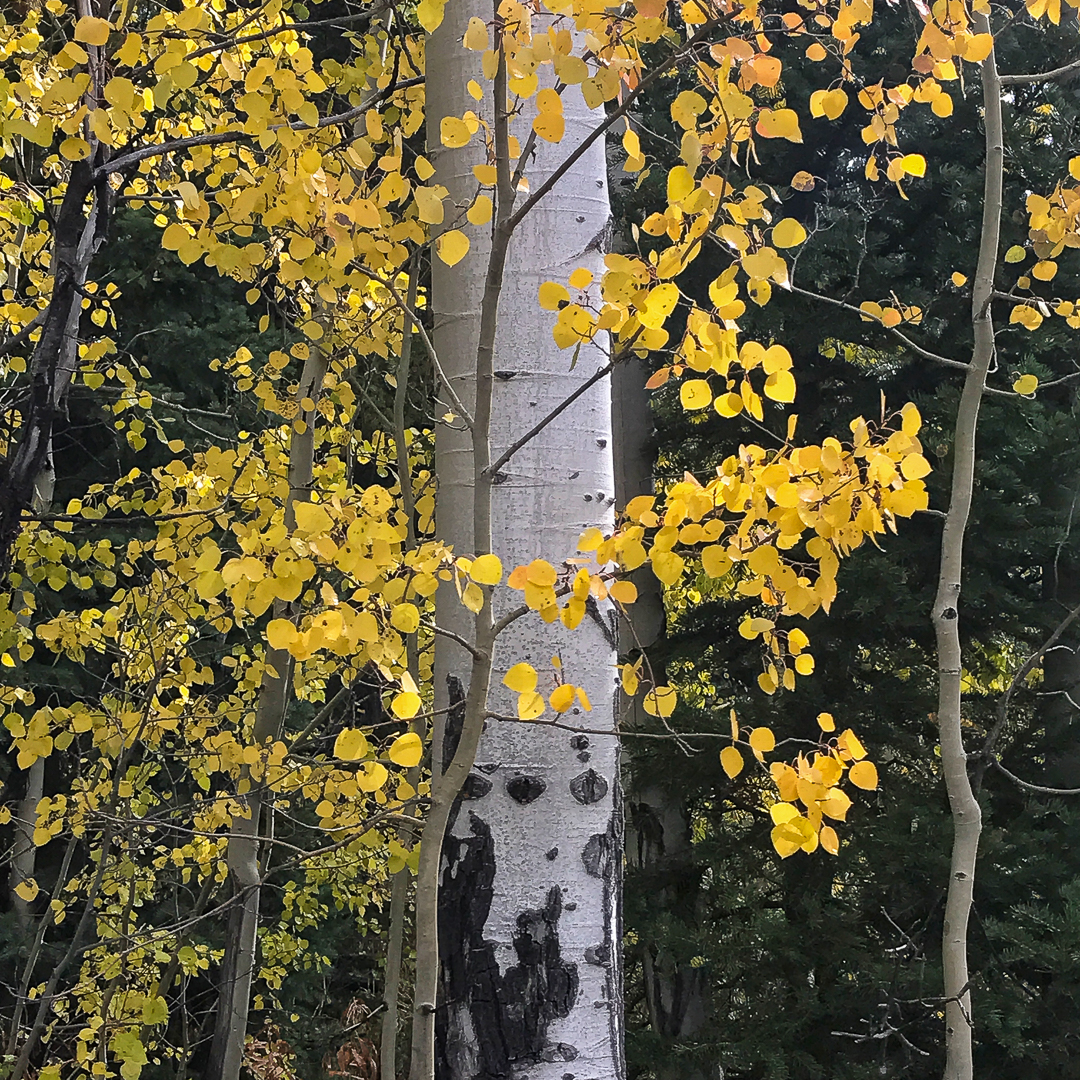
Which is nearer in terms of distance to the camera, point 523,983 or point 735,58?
point 735,58

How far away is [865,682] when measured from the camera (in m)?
3.57

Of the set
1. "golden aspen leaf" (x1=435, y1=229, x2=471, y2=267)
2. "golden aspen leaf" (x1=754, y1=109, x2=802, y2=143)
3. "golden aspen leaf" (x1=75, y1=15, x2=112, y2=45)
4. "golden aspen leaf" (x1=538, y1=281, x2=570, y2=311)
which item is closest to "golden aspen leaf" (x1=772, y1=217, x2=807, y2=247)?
"golden aspen leaf" (x1=754, y1=109, x2=802, y2=143)

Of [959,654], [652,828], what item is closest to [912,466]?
[959,654]

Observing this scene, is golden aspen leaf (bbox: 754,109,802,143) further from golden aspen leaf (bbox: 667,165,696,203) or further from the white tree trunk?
the white tree trunk

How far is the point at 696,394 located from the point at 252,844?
186 centimetres

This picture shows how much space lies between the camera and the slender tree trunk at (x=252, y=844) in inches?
94.5

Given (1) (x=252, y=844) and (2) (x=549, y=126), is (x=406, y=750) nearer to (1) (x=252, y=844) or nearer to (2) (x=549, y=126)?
(2) (x=549, y=126)

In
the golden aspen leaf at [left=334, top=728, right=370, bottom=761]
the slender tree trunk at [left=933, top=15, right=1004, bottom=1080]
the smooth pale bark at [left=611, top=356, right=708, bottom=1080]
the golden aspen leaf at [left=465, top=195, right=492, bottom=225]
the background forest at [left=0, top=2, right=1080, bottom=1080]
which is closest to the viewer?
the golden aspen leaf at [left=334, top=728, right=370, bottom=761]

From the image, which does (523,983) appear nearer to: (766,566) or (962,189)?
(766,566)

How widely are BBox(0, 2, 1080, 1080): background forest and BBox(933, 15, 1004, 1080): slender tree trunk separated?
0.92 meters

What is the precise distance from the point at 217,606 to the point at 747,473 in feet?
7.17

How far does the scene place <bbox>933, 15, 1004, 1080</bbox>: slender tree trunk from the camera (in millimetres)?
1759

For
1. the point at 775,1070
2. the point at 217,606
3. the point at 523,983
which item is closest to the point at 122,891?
the point at 217,606

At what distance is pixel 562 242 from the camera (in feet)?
4.06
